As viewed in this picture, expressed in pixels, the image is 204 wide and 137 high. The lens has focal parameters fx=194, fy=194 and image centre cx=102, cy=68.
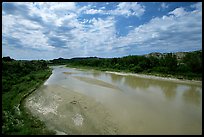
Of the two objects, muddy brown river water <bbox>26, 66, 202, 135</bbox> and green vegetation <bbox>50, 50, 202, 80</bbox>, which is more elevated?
green vegetation <bbox>50, 50, 202, 80</bbox>

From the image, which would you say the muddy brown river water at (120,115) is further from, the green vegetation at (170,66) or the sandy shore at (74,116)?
the green vegetation at (170,66)

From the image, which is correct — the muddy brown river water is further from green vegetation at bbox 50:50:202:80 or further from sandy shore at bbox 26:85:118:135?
green vegetation at bbox 50:50:202:80

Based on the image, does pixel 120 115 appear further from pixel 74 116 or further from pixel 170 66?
pixel 170 66

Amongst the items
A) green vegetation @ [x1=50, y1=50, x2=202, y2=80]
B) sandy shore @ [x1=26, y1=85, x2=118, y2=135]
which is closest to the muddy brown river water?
sandy shore @ [x1=26, y1=85, x2=118, y2=135]

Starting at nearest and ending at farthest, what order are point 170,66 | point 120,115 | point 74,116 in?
point 74,116
point 120,115
point 170,66

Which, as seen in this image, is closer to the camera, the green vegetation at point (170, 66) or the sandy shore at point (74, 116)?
the sandy shore at point (74, 116)

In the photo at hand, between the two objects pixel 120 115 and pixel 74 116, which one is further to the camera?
pixel 120 115

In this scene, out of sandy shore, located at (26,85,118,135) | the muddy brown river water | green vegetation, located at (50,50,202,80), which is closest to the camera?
sandy shore, located at (26,85,118,135)

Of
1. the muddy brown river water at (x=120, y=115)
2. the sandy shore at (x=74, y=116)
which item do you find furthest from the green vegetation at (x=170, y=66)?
the sandy shore at (x=74, y=116)

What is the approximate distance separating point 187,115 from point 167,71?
29406 mm

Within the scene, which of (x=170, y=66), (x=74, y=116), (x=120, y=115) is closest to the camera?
(x=74, y=116)

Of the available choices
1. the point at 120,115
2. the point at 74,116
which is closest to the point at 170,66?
the point at 120,115

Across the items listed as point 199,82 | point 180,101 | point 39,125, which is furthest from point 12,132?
point 199,82

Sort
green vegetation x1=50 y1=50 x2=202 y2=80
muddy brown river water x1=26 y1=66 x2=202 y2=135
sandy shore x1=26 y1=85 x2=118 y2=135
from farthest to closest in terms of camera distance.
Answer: green vegetation x1=50 y1=50 x2=202 y2=80 < muddy brown river water x1=26 y1=66 x2=202 y2=135 < sandy shore x1=26 y1=85 x2=118 y2=135
